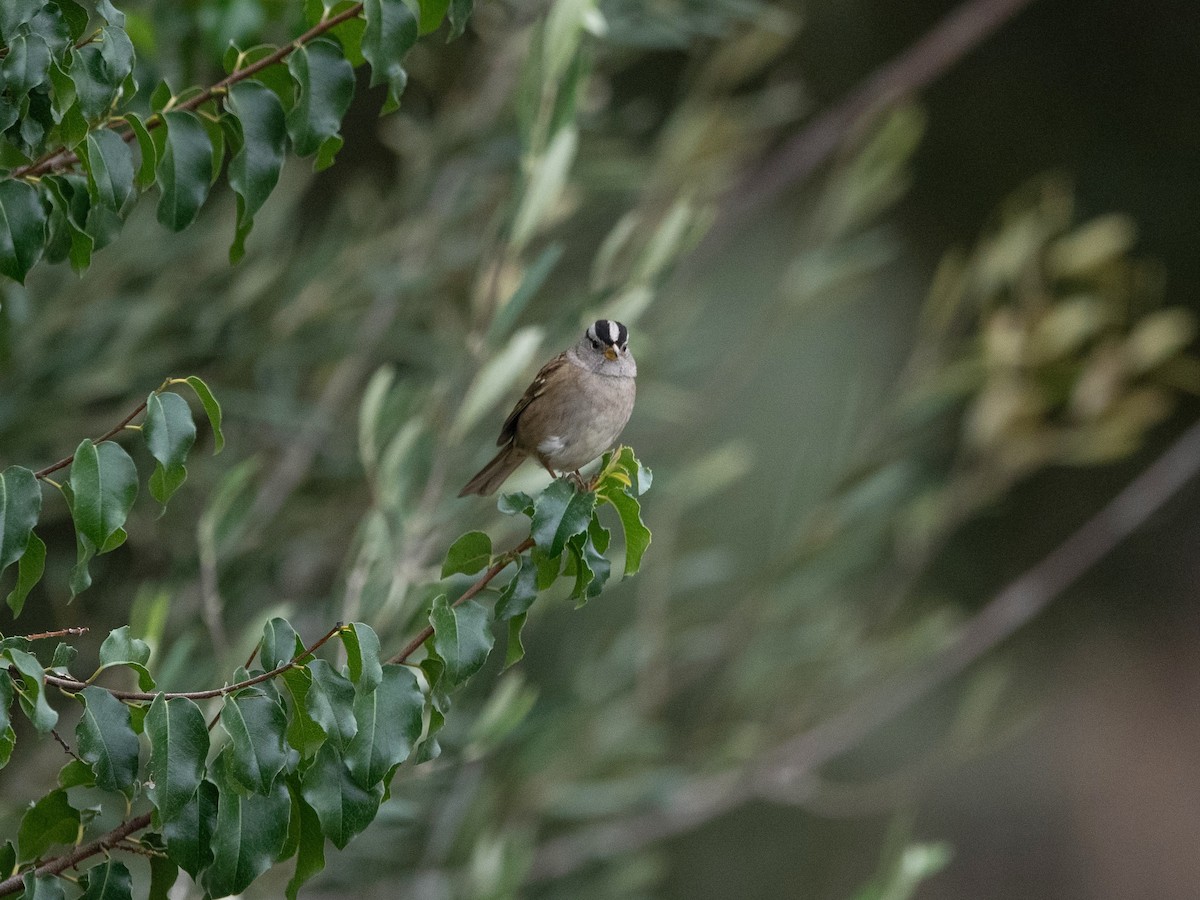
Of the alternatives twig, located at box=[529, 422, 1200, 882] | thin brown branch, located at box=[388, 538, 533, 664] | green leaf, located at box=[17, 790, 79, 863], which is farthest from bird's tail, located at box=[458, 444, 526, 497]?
green leaf, located at box=[17, 790, 79, 863]

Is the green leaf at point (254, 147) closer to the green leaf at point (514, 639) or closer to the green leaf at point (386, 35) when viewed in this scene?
the green leaf at point (386, 35)

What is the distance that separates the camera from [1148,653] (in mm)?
6242

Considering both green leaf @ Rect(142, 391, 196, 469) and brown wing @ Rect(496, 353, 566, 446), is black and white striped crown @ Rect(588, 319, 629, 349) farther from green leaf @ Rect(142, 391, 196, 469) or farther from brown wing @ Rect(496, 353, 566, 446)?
green leaf @ Rect(142, 391, 196, 469)

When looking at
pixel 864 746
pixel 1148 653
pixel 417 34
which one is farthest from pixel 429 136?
pixel 1148 653

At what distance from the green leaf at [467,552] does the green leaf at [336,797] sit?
0.22 meters

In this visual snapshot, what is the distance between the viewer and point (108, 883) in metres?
1.15

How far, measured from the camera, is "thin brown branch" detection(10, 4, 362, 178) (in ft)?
4.19

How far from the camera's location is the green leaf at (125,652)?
3.72 ft

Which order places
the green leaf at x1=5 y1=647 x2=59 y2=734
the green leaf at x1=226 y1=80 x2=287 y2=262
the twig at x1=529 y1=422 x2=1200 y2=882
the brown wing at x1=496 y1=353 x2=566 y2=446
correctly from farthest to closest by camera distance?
the twig at x1=529 y1=422 x2=1200 y2=882 → the brown wing at x1=496 y1=353 x2=566 y2=446 → the green leaf at x1=226 y1=80 x2=287 y2=262 → the green leaf at x1=5 y1=647 x2=59 y2=734

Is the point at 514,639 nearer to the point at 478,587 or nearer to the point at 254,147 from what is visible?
the point at 478,587

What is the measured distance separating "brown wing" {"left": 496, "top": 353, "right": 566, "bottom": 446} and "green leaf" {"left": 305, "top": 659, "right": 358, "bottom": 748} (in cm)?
123

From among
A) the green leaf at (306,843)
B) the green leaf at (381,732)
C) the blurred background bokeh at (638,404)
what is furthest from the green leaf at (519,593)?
the blurred background bokeh at (638,404)

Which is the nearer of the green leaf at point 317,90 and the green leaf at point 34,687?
the green leaf at point 34,687

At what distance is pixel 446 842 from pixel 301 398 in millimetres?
1210
